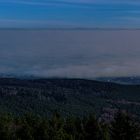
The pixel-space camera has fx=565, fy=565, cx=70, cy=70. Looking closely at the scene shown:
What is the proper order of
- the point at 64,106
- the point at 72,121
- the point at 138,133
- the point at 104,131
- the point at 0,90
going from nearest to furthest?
the point at 138,133 < the point at 104,131 < the point at 72,121 < the point at 64,106 < the point at 0,90

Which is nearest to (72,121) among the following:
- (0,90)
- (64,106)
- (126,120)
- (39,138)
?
(39,138)

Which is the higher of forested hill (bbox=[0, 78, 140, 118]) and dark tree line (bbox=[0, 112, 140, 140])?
dark tree line (bbox=[0, 112, 140, 140])

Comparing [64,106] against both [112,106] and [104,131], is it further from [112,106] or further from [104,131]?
[104,131]

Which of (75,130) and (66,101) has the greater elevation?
(75,130)

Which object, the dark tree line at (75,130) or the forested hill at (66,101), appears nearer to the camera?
the dark tree line at (75,130)

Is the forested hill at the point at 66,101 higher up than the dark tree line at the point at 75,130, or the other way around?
the dark tree line at the point at 75,130

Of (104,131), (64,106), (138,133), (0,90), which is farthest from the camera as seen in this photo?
(0,90)

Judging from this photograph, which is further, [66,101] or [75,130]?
[66,101]

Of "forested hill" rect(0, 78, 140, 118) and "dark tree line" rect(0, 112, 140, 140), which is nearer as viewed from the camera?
"dark tree line" rect(0, 112, 140, 140)
